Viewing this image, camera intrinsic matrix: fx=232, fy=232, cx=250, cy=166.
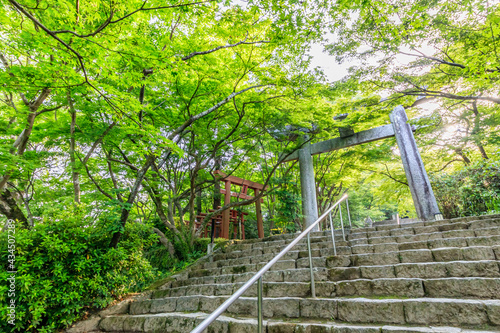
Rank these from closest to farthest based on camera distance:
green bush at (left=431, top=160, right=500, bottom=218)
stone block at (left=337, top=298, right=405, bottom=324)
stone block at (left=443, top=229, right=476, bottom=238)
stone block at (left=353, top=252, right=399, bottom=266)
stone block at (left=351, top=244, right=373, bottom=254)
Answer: stone block at (left=337, top=298, right=405, bottom=324)
stone block at (left=353, top=252, right=399, bottom=266)
stone block at (left=443, top=229, right=476, bottom=238)
stone block at (left=351, top=244, right=373, bottom=254)
green bush at (left=431, top=160, right=500, bottom=218)

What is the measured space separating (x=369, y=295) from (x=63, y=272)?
444 cm

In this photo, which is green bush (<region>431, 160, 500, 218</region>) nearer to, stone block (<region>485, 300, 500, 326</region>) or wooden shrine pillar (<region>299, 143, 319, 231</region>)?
wooden shrine pillar (<region>299, 143, 319, 231</region>)

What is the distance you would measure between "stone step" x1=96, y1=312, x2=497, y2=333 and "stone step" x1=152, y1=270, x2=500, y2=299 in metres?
0.48

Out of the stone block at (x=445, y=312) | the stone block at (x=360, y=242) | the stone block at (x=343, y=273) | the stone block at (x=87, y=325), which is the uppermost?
the stone block at (x=360, y=242)

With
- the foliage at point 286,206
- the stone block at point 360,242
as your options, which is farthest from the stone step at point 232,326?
the foliage at point 286,206

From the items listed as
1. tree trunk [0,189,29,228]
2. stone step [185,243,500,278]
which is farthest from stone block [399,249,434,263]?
tree trunk [0,189,29,228]

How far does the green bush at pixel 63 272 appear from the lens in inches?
131

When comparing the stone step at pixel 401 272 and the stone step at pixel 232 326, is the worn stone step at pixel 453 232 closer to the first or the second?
the stone step at pixel 401 272

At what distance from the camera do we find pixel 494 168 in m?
5.81

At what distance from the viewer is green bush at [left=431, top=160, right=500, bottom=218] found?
5750 millimetres

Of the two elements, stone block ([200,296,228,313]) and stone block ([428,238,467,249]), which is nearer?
stone block ([428,238,467,249])

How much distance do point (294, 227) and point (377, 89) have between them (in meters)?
5.48

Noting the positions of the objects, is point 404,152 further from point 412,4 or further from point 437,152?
point 412,4

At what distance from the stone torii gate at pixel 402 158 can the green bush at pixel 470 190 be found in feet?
2.48
